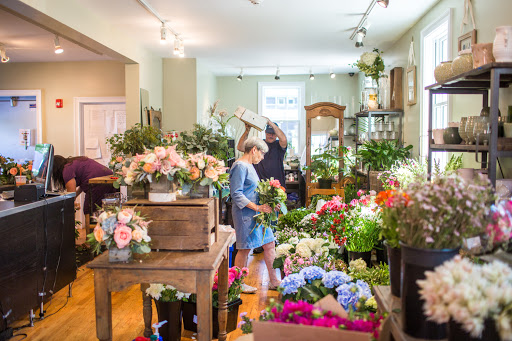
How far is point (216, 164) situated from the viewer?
2.50 m

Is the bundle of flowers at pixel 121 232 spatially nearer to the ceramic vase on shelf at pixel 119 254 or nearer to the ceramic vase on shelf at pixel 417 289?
the ceramic vase on shelf at pixel 119 254

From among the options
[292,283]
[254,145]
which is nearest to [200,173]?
[292,283]

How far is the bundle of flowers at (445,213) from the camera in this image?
1.26 m

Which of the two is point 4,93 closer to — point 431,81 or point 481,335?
point 431,81

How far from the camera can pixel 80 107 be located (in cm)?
766

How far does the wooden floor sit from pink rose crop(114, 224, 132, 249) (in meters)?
1.35

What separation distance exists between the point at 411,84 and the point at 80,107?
5.38 meters

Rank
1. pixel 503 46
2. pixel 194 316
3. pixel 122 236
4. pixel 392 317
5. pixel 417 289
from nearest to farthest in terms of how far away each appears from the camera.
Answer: pixel 417 289 < pixel 392 317 < pixel 122 236 < pixel 503 46 < pixel 194 316

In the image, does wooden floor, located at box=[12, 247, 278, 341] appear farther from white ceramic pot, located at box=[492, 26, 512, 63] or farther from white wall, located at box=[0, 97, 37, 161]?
white wall, located at box=[0, 97, 37, 161]

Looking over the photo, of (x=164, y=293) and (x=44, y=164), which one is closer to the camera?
(x=164, y=293)

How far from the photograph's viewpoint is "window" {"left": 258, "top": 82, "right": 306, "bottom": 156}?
1012cm

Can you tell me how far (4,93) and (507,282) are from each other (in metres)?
8.43

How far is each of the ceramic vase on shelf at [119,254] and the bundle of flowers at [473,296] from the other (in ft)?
4.91

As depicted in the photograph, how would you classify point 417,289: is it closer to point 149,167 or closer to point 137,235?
point 137,235
